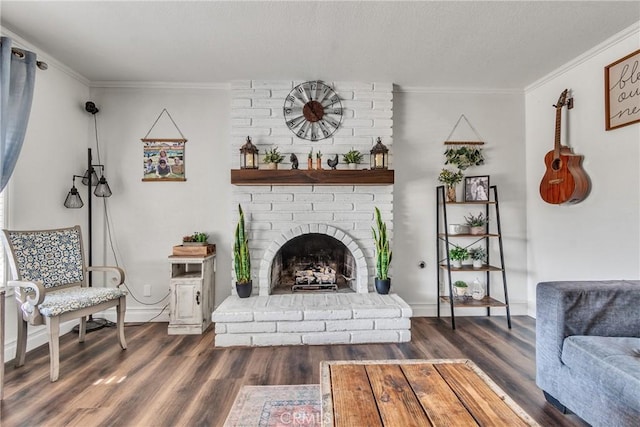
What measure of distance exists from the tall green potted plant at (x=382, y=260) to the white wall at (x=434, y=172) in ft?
0.97

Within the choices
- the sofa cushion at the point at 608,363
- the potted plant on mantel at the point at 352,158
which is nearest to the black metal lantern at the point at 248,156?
the potted plant on mantel at the point at 352,158

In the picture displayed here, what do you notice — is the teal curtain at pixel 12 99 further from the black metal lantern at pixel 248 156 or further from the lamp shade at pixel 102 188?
the black metal lantern at pixel 248 156

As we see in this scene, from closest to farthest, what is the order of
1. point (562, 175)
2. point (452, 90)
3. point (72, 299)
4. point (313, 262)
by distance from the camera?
point (72, 299) → point (562, 175) → point (452, 90) → point (313, 262)

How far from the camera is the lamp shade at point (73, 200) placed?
9.87 ft

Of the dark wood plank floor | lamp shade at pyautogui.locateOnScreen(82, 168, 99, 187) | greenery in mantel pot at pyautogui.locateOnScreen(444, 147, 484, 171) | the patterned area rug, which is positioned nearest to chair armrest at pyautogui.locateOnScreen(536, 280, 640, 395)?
the dark wood plank floor

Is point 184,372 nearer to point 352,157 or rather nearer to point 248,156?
point 248,156

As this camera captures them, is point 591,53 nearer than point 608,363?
No

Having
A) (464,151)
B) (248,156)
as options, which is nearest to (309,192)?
(248,156)

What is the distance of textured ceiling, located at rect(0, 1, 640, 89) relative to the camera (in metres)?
2.15

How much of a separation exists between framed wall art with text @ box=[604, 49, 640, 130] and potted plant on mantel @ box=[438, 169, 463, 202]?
121cm

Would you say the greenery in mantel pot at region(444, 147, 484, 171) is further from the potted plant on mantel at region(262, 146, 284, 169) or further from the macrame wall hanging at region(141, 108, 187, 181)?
the macrame wall hanging at region(141, 108, 187, 181)

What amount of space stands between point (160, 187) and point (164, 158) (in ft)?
1.02

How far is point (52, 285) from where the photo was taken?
2.52m

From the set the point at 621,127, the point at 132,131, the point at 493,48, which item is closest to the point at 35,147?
the point at 132,131
